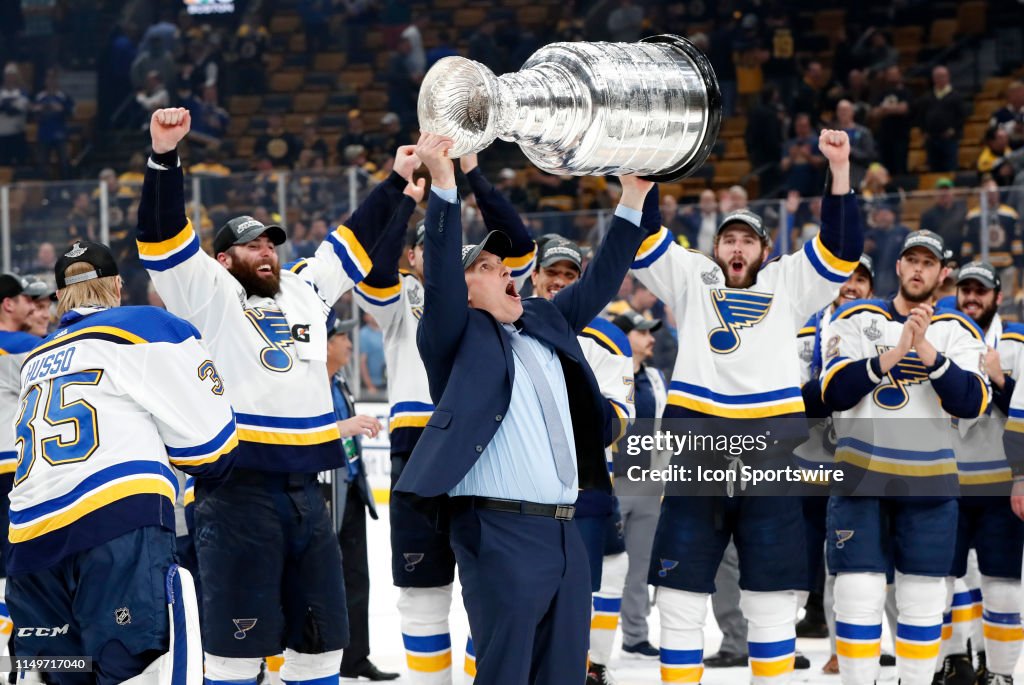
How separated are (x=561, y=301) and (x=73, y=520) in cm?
137

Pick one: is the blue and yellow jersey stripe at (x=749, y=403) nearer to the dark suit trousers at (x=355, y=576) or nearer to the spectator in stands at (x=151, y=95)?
the dark suit trousers at (x=355, y=576)

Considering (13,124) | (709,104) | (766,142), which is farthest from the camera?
(13,124)

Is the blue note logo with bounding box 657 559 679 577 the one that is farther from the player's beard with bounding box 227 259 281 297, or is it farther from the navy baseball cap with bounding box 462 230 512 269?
the player's beard with bounding box 227 259 281 297

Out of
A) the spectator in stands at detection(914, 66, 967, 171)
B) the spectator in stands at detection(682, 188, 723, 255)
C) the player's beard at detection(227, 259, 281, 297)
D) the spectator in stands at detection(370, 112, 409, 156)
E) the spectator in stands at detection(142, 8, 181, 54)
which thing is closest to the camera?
the player's beard at detection(227, 259, 281, 297)

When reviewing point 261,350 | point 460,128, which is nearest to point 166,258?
point 261,350

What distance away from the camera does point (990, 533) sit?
16.9ft

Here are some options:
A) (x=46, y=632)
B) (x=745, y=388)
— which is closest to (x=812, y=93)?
(x=745, y=388)

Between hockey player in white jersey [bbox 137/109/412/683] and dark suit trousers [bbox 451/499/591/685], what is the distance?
31.4 inches

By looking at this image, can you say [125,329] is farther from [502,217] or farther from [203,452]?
[502,217]

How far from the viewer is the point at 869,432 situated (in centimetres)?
500

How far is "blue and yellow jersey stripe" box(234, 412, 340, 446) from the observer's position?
4.14 m

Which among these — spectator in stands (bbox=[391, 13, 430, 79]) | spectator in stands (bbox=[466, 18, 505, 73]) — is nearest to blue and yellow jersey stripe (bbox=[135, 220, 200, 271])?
spectator in stands (bbox=[466, 18, 505, 73])

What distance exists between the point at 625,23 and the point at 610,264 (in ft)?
36.1

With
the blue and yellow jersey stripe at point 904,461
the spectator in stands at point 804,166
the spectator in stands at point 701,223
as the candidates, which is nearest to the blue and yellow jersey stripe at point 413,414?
the blue and yellow jersey stripe at point 904,461
